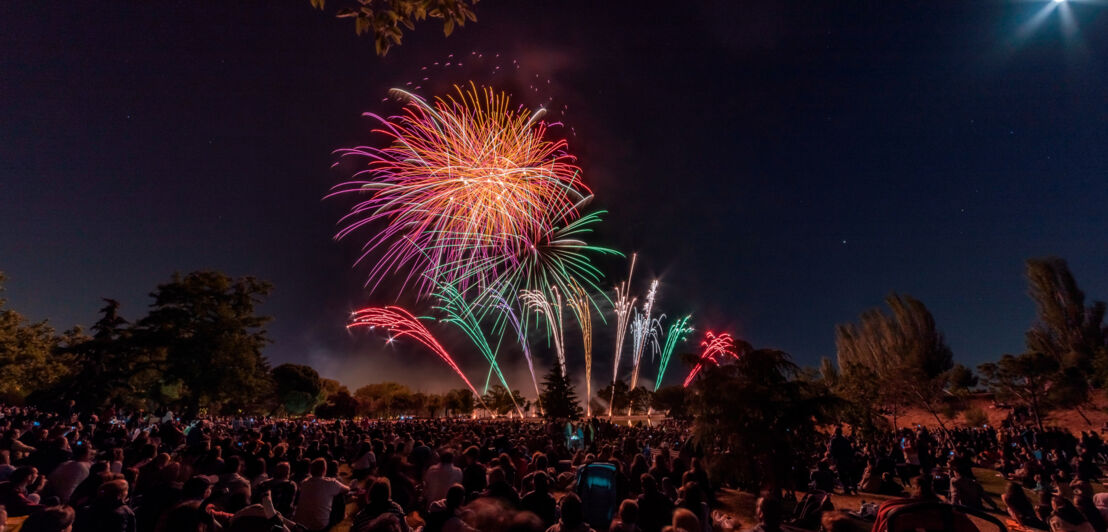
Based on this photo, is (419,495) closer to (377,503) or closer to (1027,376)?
(377,503)

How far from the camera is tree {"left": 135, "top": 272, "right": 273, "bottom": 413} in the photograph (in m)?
41.2

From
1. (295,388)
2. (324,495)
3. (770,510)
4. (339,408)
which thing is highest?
(295,388)

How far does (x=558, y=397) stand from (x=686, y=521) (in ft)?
243

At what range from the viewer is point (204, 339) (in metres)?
42.3

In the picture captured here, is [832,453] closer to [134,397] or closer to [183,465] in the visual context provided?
[183,465]

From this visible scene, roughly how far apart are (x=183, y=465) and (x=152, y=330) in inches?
1591

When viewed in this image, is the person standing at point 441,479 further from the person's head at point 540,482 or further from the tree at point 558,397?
the tree at point 558,397

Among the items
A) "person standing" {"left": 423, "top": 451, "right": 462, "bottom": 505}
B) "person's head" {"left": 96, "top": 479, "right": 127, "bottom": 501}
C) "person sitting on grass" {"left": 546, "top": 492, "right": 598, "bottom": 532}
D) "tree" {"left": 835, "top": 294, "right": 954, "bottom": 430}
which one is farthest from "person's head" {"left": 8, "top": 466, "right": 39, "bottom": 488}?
"tree" {"left": 835, "top": 294, "right": 954, "bottom": 430}

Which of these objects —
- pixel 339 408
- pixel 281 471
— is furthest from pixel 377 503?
pixel 339 408

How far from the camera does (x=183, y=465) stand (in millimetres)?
10391

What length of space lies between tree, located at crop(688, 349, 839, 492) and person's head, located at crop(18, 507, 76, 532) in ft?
37.9

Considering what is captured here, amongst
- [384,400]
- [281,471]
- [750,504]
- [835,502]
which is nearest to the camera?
→ [281,471]

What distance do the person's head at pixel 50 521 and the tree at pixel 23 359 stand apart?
5643 cm

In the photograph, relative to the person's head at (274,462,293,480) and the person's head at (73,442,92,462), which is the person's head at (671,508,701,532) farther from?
the person's head at (73,442,92,462)
